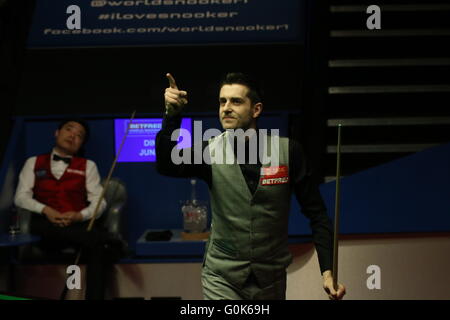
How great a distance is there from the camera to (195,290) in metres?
4.33

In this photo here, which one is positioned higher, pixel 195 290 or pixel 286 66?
pixel 286 66

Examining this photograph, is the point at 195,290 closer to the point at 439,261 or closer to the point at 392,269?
the point at 392,269

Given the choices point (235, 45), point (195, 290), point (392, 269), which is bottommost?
point (195, 290)

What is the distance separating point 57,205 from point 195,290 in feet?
4.15

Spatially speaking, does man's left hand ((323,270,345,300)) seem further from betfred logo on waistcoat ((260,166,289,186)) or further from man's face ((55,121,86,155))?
man's face ((55,121,86,155))

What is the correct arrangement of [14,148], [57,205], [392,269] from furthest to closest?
[14,148], [57,205], [392,269]

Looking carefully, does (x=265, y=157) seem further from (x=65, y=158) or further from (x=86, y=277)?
(x=65, y=158)

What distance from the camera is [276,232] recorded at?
2410mm

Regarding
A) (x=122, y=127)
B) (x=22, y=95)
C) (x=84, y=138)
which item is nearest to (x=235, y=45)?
(x=122, y=127)

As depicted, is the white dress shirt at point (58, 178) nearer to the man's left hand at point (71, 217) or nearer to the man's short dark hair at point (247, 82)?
the man's left hand at point (71, 217)

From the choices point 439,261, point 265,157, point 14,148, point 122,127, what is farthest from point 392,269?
point 14,148

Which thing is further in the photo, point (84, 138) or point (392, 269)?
point (84, 138)

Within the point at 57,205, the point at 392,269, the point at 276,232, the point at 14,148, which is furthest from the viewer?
the point at 14,148

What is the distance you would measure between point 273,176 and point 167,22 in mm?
2768
